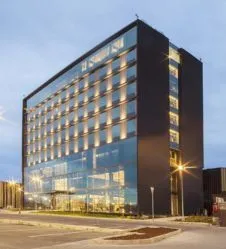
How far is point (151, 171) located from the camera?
243 ft

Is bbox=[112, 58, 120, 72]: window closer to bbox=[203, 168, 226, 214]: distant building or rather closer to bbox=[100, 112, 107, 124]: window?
bbox=[100, 112, 107, 124]: window

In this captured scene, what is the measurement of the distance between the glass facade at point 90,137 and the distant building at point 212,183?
2175 centimetres

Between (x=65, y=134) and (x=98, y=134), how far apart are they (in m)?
15.7

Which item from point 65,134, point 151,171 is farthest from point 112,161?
point 65,134

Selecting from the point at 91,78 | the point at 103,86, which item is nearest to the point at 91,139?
the point at 103,86

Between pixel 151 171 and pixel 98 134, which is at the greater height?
pixel 98 134

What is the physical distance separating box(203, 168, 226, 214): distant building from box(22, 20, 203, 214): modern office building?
4.94 meters

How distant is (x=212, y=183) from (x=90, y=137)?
965 inches

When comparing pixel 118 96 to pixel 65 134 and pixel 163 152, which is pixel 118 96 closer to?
pixel 163 152

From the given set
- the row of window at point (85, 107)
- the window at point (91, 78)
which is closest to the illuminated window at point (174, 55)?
the row of window at point (85, 107)

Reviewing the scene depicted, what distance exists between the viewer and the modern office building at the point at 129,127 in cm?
7475

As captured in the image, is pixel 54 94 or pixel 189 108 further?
pixel 54 94

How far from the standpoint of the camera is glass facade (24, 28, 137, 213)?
250 feet

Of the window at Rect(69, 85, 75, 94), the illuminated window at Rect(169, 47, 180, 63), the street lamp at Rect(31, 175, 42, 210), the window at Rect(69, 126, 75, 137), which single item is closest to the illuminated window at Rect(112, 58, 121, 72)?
the illuminated window at Rect(169, 47, 180, 63)
